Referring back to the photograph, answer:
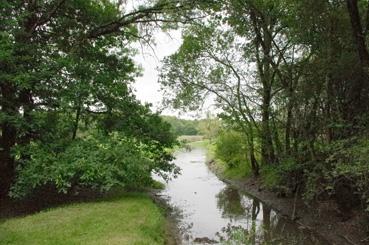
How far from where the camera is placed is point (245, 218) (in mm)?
23328

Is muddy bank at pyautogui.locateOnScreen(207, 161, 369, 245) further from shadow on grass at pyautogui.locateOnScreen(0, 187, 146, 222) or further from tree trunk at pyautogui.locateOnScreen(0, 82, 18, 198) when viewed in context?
tree trunk at pyautogui.locateOnScreen(0, 82, 18, 198)

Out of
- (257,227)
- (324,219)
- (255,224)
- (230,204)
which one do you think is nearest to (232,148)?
(230,204)

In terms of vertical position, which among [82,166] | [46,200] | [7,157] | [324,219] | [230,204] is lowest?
[230,204]

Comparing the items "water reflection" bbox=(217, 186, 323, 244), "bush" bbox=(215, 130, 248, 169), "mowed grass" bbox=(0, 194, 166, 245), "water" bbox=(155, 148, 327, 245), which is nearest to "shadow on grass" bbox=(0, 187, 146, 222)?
"mowed grass" bbox=(0, 194, 166, 245)

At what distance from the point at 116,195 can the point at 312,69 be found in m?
10.9

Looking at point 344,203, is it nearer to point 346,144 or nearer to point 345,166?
point 346,144

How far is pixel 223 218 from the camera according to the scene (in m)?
23.0

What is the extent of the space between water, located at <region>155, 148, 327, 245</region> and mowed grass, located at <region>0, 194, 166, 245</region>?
245 centimetres

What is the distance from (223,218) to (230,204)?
4.22 meters

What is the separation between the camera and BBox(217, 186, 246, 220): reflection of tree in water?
2415 centimetres

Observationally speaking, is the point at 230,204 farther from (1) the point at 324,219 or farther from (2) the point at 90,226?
(2) the point at 90,226

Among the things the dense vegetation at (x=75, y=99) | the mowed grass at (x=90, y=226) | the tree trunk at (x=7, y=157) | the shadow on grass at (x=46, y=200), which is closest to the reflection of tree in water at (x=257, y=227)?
the mowed grass at (x=90, y=226)

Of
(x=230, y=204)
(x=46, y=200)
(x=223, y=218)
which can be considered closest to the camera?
(x=46, y=200)

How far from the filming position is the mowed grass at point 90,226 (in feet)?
41.4
